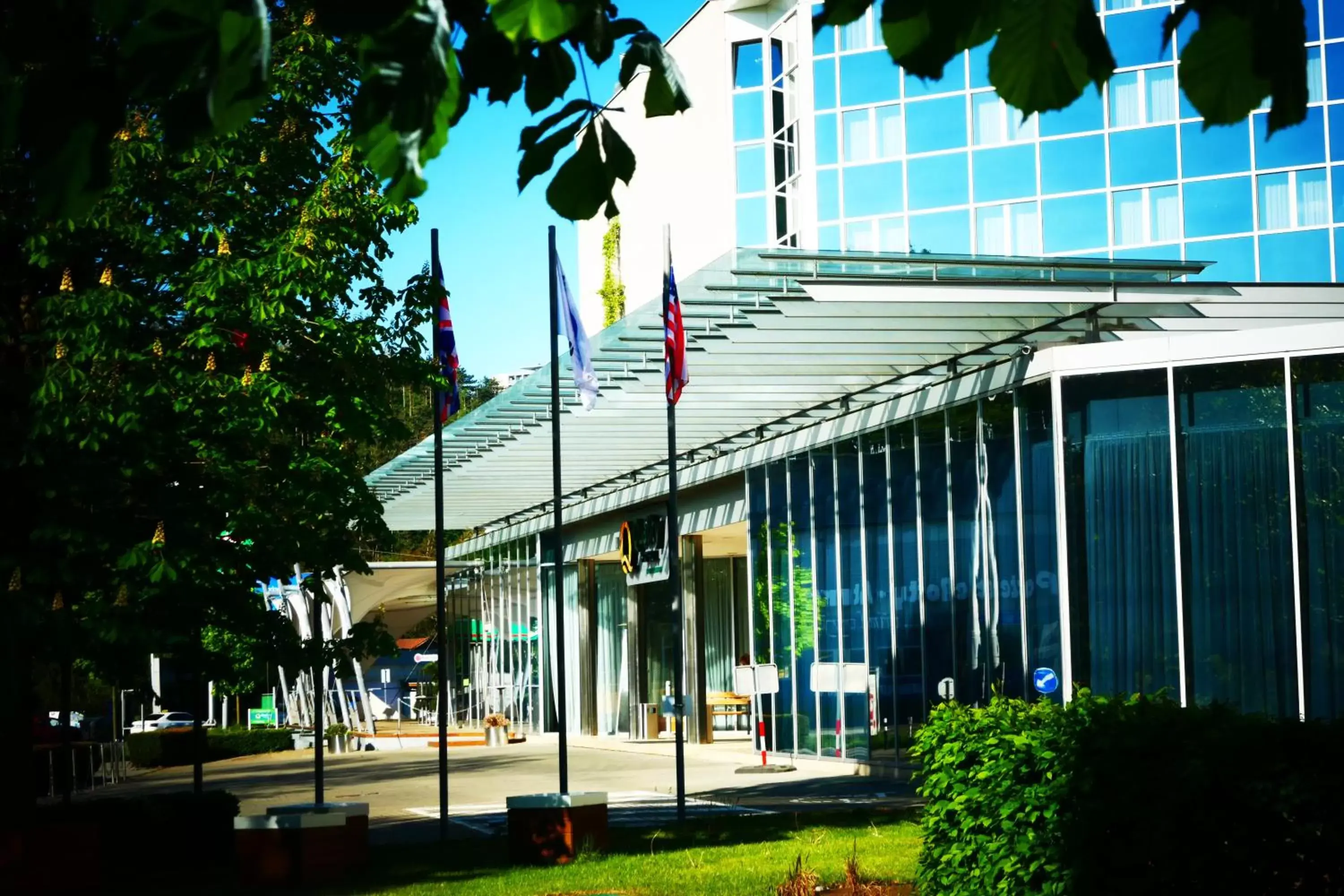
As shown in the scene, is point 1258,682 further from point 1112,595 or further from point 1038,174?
point 1038,174

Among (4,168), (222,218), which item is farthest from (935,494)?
(4,168)

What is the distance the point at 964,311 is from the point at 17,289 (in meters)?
9.31

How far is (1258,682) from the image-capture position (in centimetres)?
1709

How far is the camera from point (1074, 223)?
119ft

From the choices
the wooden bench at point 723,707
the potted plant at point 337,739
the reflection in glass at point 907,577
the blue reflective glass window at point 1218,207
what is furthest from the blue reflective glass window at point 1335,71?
the potted plant at point 337,739

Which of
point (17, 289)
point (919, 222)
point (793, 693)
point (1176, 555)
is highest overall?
point (919, 222)

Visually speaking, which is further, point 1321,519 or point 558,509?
point 1321,519

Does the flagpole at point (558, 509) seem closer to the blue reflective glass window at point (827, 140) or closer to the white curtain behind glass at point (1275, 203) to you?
the white curtain behind glass at point (1275, 203)

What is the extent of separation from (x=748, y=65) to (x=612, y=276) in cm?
975

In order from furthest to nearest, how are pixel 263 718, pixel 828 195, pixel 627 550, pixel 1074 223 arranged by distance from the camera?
pixel 263 718 < pixel 828 195 < pixel 1074 223 < pixel 627 550

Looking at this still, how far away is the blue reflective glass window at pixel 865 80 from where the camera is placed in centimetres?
3881

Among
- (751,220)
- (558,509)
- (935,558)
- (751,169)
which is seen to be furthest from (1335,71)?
(558,509)

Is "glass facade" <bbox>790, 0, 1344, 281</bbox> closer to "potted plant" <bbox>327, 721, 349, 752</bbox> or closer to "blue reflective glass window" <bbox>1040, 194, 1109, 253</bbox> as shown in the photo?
"blue reflective glass window" <bbox>1040, 194, 1109, 253</bbox>

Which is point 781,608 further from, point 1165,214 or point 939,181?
point 939,181
